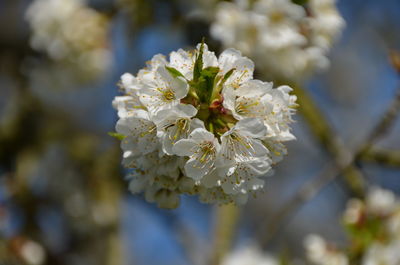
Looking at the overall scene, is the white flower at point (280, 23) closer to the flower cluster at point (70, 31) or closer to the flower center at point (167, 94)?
the flower center at point (167, 94)

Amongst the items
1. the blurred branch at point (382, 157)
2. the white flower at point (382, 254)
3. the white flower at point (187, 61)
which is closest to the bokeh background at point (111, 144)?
the blurred branch at point (382, 157)

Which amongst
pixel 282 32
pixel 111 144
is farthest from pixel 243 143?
pixel 111 144

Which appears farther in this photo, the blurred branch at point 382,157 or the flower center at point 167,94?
the blurred branch at point 382,157

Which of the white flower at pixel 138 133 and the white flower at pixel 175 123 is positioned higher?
the white flower at pixel 175 123

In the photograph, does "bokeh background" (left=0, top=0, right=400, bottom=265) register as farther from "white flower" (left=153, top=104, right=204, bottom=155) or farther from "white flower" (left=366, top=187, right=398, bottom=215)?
"white flower" (left=153, top=104, right=204, bottom=155)

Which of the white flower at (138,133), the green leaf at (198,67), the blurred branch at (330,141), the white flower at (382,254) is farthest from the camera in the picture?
the blurred branch at (330,141)

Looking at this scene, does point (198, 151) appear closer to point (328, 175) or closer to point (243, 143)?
point (243, 143)

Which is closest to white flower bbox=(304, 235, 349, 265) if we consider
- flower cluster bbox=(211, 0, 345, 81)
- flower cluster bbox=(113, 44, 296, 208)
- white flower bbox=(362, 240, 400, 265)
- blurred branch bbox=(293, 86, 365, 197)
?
white flower bbox=(362, 240, 400, 265)
